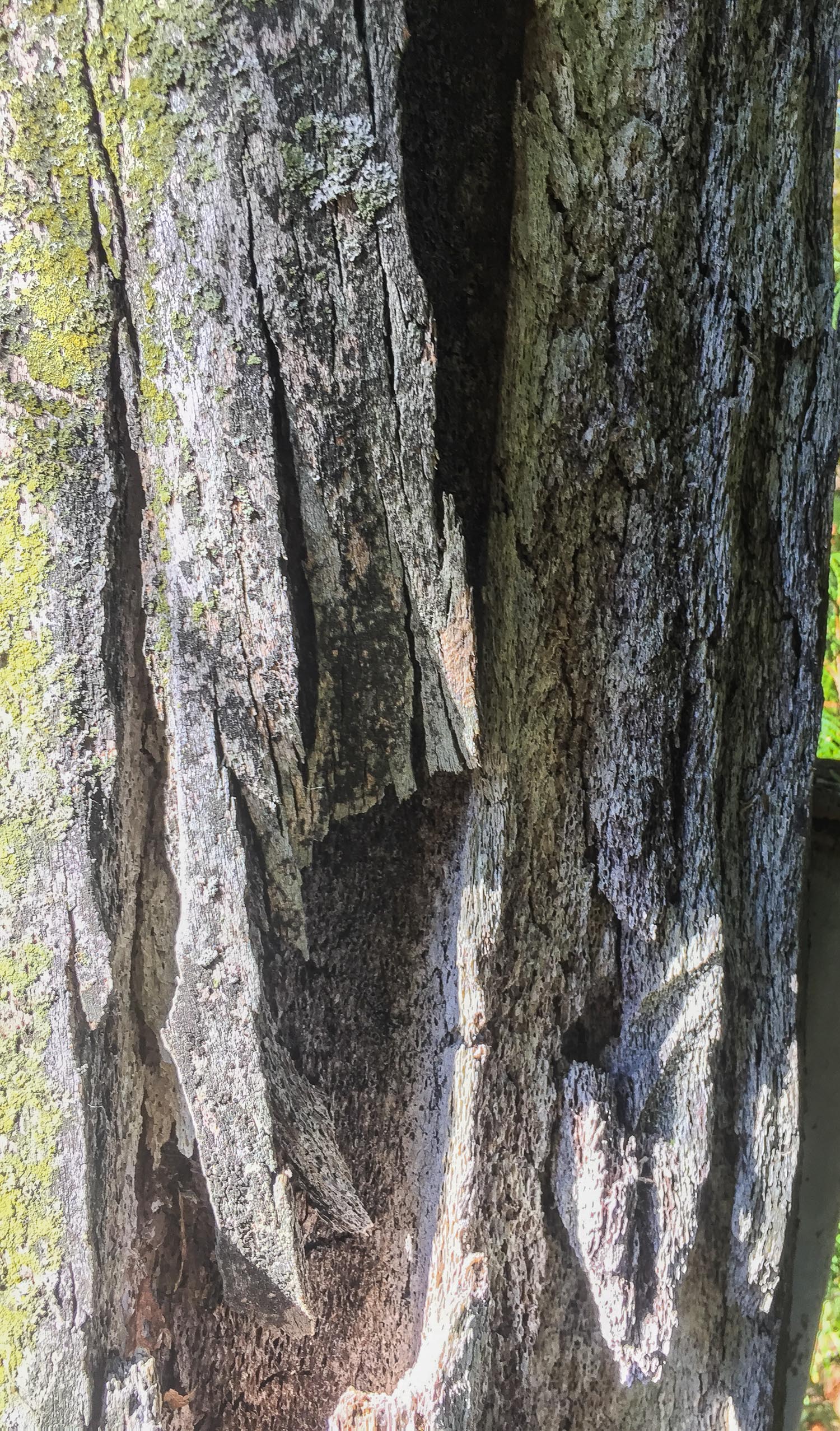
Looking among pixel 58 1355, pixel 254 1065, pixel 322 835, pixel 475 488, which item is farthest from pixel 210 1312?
pixel 475 488

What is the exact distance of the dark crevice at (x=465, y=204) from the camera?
67cm

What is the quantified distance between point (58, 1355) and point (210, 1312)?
0.12 metres

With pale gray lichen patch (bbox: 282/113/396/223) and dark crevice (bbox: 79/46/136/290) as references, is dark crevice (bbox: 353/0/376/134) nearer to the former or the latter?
pale gray lichen patch (bbox: 282/113/396/223)

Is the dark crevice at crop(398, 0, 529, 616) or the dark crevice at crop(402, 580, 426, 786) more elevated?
the dark crevice at crop(398, 0, 529, 616)

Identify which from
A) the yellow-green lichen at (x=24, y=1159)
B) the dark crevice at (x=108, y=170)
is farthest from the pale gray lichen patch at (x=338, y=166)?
the yellow-green lichen at (x=24, y=1159)

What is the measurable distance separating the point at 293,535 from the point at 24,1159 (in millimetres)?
525

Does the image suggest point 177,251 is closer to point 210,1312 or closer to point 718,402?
point 718,402

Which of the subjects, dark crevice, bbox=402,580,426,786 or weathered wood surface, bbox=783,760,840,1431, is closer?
dark crevice, bbox=402,580,426,786

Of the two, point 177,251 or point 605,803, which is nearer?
point 177,251

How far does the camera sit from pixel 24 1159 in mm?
696

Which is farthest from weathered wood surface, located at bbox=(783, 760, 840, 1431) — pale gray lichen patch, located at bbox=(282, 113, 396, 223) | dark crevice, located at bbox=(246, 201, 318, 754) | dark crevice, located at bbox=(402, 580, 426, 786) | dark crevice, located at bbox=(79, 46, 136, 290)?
dark crevice, located at bbox=(79, 46, 136, 290)

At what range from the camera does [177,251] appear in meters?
0.63

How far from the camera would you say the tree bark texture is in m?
0.64

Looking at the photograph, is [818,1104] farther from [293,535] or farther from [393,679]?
[293,535]
